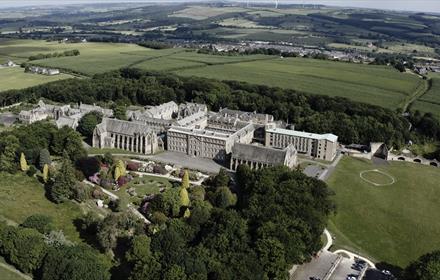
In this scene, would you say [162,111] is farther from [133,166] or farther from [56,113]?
[133,166]

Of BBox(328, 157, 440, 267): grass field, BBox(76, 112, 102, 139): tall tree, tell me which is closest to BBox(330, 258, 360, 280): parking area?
BBox(328, 157, 440, 267): grass field

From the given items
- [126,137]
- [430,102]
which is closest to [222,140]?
[126,137]

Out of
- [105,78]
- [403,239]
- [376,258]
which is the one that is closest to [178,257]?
[376,258]

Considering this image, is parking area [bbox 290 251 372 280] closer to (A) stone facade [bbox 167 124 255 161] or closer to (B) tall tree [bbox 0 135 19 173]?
(A) stone facade [bbox 167 124 255 161]

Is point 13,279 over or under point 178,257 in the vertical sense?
under

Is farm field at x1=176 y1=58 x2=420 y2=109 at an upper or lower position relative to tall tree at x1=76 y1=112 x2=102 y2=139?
lower

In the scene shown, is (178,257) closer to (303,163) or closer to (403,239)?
(403,239)
